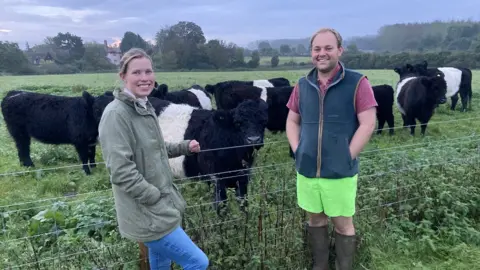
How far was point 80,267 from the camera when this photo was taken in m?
3.06

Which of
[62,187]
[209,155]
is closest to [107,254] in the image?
[209,155]

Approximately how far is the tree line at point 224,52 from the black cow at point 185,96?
194 inches

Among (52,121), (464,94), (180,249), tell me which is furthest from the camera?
(464,94)

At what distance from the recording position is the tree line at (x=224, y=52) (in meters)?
22.3

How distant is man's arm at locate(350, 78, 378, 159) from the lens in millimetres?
2775

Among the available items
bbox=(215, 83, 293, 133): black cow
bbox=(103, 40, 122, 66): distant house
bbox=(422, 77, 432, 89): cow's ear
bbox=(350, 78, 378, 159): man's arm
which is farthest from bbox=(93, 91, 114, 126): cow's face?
bbox=(422, 77, 432, 89): cow's ear

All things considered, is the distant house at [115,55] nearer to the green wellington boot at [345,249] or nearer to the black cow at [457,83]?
the green wellington boot at [345,249]

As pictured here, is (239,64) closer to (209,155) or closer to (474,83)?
(474,83)

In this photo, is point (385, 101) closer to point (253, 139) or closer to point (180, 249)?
point (253, 139)

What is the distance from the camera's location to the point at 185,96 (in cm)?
1052

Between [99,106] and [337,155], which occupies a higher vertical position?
[337,155]

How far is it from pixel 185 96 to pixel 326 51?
8.02 meters

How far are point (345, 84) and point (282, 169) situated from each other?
1682 mm

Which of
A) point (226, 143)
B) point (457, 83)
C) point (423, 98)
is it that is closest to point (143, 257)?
point (226, 143)
